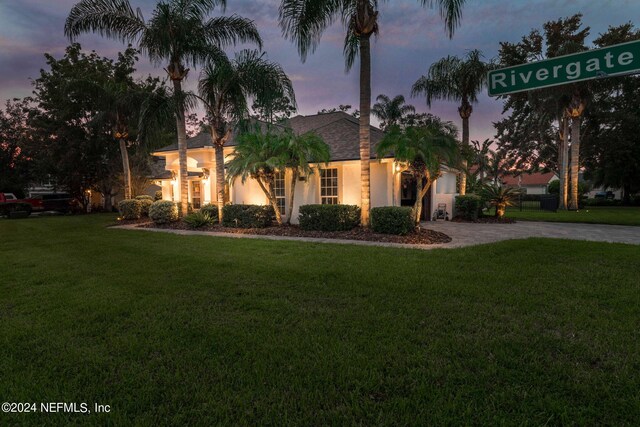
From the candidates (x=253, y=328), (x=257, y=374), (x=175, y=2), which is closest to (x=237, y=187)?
(x=175, y=2)

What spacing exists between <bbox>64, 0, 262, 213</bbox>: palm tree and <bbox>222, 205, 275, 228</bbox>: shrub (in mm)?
3815

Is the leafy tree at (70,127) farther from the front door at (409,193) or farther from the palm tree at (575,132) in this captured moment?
the palm tree at (575,132)

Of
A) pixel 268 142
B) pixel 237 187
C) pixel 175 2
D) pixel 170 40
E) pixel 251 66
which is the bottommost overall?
pixel 237 187

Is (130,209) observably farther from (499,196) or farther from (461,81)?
(499,196)

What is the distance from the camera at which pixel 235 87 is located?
1259 cm

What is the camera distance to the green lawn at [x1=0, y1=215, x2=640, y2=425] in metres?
2.27

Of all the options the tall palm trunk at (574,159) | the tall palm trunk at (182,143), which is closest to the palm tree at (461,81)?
the tall palm trunk at (574,159)

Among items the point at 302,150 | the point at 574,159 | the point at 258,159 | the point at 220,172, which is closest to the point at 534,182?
the point at 574,159

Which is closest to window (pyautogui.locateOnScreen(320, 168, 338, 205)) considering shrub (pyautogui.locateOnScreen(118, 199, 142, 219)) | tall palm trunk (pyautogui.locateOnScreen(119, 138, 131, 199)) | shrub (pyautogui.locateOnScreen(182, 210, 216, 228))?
shrub (pyautogui.locateOnScreen(182, 210, 216, 228))

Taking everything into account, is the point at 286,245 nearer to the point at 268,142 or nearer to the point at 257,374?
the point at 268,142

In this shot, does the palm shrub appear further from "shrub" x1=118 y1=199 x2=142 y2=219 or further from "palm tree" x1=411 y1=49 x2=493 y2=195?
"shrub" x1=118 y1=199 x2=142 y2=219

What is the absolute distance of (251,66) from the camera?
41.4 ft

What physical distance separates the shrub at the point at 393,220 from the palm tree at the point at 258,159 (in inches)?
156

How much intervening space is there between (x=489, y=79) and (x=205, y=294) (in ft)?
16.7
